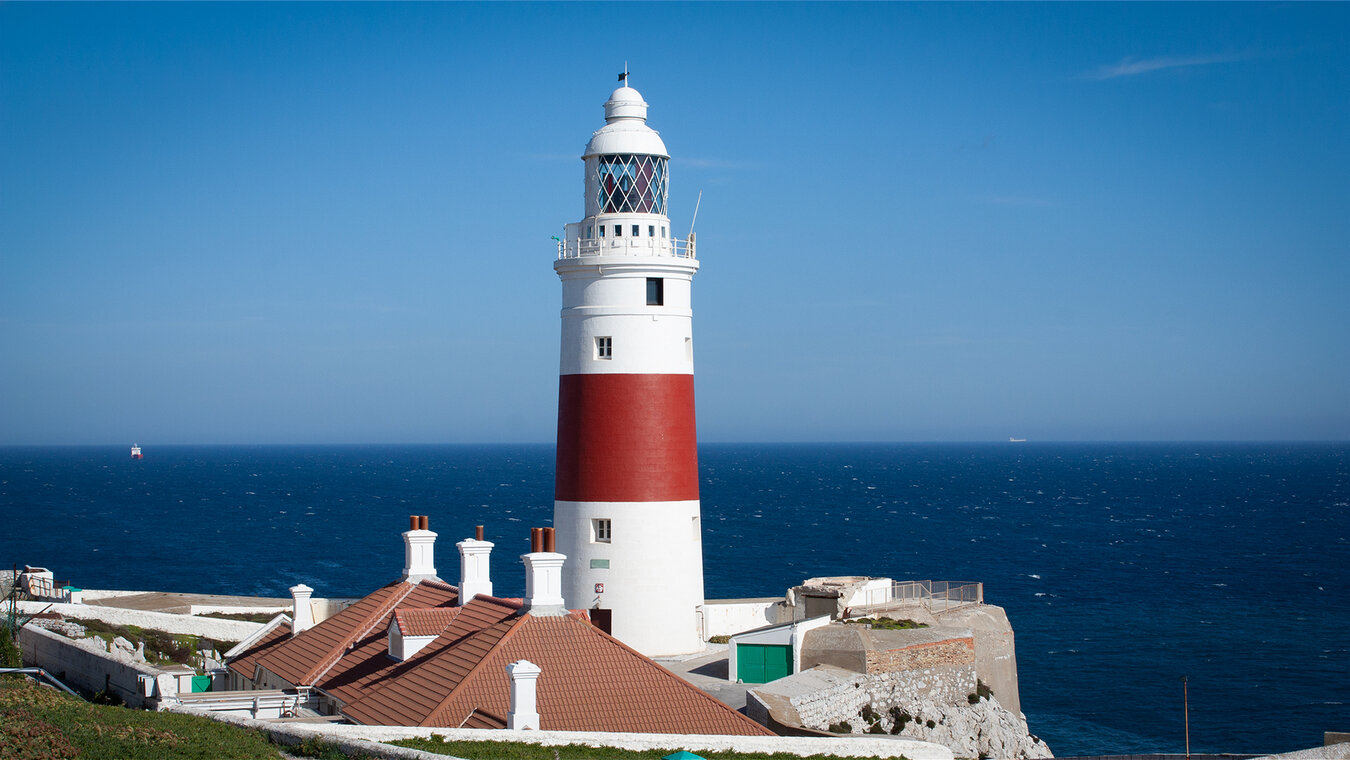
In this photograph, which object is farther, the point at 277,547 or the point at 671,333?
the point at 277,547

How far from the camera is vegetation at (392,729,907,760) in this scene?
50.0ft

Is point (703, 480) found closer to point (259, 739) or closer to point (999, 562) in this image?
point (999, 562)

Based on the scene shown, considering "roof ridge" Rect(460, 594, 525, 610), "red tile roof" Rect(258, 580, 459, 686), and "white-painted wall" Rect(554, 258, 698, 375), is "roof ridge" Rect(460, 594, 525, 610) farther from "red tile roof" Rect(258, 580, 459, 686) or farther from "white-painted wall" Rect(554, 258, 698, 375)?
"white-painted wall" Rect(554, 258, 698, 375)

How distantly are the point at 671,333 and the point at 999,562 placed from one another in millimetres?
54422

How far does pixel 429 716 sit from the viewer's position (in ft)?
55.4

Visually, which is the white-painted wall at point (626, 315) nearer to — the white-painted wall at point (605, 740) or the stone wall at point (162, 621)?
the white-painted wall at point (605, 740)

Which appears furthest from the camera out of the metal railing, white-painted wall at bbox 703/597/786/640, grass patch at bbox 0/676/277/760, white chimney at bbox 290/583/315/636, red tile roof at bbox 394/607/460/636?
the metal railing

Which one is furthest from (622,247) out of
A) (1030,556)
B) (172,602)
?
(1030,556)

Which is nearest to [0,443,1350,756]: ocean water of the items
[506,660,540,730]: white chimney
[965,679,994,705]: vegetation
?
[965,679,994,705]: vegetation

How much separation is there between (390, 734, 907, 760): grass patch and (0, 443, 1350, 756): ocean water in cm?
2178

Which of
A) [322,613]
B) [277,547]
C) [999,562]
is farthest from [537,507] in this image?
[322,613]

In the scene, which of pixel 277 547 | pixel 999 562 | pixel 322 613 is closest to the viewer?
pixel 322 613

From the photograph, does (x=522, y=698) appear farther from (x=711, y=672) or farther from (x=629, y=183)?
(x=629, y=183)

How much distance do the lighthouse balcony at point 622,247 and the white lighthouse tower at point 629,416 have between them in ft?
0.09
